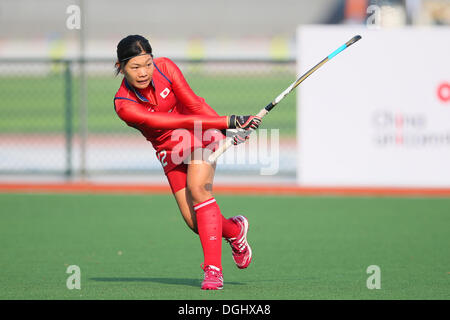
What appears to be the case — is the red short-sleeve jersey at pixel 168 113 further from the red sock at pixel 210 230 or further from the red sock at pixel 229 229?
the red sock at pixel 229 229

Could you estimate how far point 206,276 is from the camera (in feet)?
16.8

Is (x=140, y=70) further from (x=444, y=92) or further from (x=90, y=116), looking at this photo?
(x=90, y=116)

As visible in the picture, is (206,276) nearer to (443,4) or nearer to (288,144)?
(288,144)

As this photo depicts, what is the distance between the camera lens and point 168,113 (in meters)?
5.16

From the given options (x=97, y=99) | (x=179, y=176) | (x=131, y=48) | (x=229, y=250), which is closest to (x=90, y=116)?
(x=97, y=99)

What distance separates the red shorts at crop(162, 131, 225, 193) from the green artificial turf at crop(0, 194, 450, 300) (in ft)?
2.20

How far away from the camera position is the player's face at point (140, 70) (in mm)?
5023

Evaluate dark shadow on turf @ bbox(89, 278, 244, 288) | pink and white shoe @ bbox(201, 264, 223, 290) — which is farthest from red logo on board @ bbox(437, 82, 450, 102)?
pink and white shoe @ bbox(201, 264, 223, 290)

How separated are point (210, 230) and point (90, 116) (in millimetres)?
18668

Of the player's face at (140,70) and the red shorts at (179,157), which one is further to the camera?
the red shorts at (179,157)

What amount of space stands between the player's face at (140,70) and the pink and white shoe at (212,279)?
120 cm

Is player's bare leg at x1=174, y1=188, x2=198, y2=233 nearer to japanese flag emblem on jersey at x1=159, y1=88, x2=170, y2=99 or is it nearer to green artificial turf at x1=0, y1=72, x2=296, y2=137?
japanese flag emblem on jersey at x1=159, y1=88, x2=170, y2=99

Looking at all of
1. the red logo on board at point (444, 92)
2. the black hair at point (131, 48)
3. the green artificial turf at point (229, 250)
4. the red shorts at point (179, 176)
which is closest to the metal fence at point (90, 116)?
the green artificial turf at point (229, 250)
